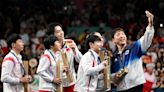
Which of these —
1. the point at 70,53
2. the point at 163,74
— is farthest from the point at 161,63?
the point at 70,53

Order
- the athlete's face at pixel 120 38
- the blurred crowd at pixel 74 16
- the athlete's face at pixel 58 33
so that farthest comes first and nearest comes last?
1. the blurred crowd at pixel 74 16
2. the athlete's face at pixel 58 33
3. the athlete's face at pixel 120 38

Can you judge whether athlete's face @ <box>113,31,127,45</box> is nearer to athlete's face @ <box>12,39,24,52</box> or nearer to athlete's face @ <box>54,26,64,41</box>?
athlete's face @ <box>54,26,64,41</box>

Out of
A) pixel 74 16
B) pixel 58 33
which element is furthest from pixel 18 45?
pixel 74 16

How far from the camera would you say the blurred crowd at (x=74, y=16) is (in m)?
17.0

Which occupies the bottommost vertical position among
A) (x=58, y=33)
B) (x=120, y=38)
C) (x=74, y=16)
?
(x=120, y=38)

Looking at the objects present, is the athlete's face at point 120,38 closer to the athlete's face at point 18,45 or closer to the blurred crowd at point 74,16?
the athlete's face at point 18,45

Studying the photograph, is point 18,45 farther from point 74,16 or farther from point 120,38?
point 74,16

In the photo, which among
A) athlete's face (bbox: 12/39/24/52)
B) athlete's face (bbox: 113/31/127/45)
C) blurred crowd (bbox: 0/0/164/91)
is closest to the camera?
athlete's face (bbox: 113/31/127/45)

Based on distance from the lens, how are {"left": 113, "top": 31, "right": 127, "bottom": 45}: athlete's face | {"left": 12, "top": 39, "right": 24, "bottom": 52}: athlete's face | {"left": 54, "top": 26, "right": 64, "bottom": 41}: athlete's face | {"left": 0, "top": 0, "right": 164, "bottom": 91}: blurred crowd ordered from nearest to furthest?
{"left": 113, "top": 31, "right": 127, "bottom": 45}: athlete's face
{"left": 12, "top": 39, "right": 24, "bottom": 52}: athlete's face
{"left": 54, "top": 26, "right": 64, "bottom": 41}: athlete's face
{"left": 0, "top": 0, "right": 164, "bottom": 91}: blurred crowd

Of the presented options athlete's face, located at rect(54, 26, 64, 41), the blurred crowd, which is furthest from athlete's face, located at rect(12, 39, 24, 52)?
the blurred crowd

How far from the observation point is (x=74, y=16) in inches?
762

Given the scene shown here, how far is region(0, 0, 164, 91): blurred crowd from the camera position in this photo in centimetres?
1705

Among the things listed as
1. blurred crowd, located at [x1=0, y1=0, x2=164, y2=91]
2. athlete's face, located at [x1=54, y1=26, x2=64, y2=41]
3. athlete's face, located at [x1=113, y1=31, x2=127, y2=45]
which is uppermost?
blurred crowd, located at [x1=0, y1=0, x2=164, y2=91]

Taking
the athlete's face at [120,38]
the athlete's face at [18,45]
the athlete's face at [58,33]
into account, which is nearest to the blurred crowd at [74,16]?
the athlete's face at [58,33]
